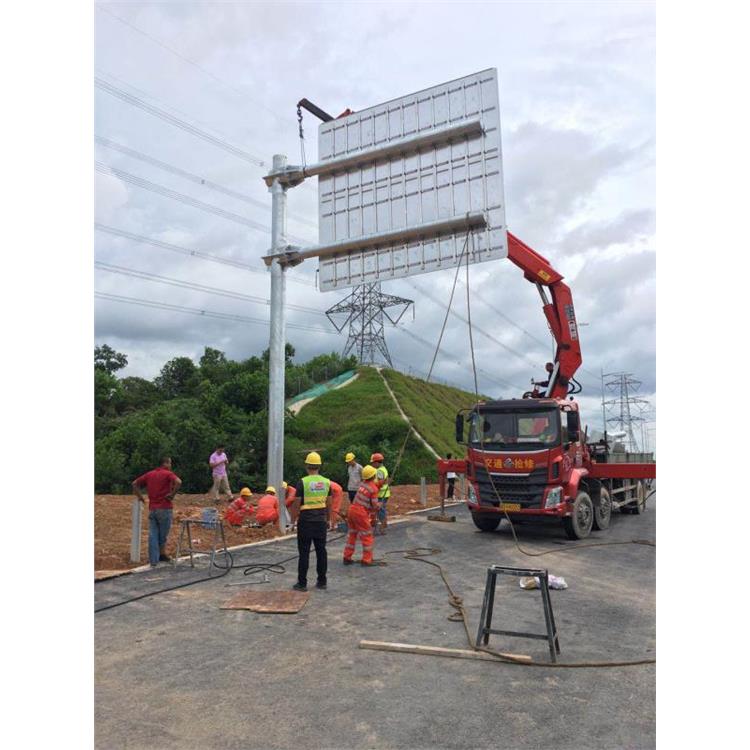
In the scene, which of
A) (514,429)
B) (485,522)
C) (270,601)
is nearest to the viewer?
(270,601)

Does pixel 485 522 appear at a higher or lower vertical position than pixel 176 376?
lower

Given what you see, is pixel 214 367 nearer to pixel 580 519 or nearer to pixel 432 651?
pixel 580 519

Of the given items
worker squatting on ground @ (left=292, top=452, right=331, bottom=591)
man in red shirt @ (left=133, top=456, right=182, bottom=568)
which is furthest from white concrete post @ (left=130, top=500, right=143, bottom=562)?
worker squatting on ground @ (left=292, top=452, right=331, bottom=591)

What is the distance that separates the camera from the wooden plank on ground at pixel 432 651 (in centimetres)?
567

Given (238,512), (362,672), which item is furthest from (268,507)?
(362,672)

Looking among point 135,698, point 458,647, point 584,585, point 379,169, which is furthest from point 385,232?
point 135,698

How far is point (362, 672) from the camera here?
5379 mm

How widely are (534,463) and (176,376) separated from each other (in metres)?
44.6

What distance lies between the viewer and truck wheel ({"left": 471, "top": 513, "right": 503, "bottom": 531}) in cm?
1388

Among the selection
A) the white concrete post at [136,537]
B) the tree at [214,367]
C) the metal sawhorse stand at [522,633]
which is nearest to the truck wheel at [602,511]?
the metal sawhorse stand at [522,633]

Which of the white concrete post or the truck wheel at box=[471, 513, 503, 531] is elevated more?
the white concrete post

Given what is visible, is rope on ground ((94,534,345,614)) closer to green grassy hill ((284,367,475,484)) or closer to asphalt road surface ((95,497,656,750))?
asphalt road surface ((95,497,656,750))

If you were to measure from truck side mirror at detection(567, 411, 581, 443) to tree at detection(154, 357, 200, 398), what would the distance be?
42.4 metres

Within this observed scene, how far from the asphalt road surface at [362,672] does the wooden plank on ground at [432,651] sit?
8 cm
